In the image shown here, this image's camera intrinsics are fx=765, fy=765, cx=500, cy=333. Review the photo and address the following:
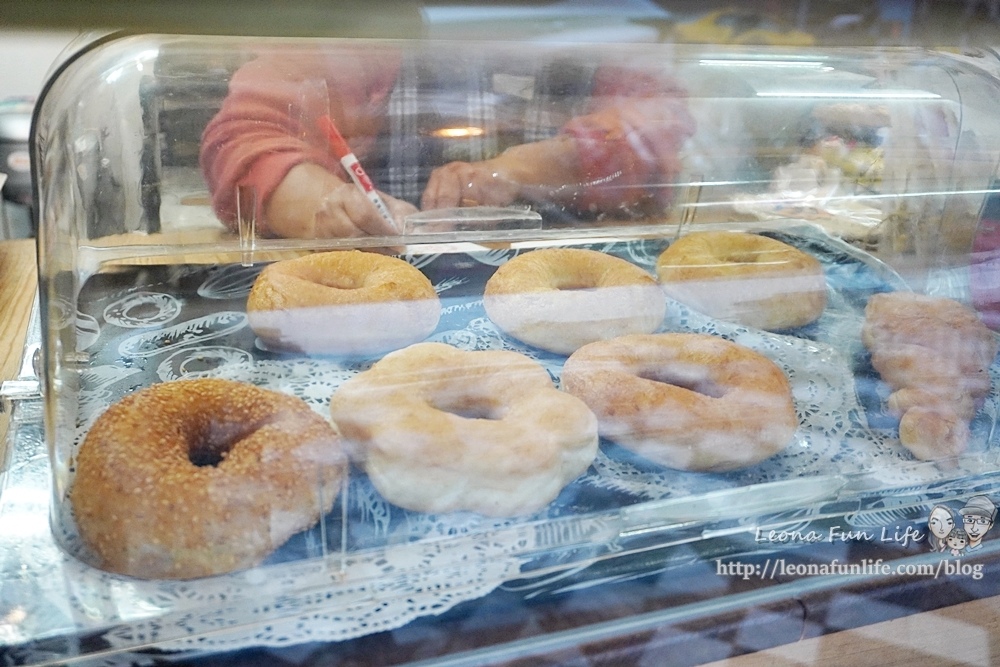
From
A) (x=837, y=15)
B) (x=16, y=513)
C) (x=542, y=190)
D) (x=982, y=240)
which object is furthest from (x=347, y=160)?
(x=982, y=240)

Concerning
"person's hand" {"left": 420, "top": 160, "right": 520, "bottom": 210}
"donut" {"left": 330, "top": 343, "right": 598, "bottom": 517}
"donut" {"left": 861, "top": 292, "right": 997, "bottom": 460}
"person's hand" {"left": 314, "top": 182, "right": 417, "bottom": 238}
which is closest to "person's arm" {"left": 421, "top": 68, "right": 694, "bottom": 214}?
"person's hand" {"left": 420, "top": 160, "right": 520, "bottom": 210}

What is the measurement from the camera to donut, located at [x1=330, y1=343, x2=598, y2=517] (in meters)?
0.96

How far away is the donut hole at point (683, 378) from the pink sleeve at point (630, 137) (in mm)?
520

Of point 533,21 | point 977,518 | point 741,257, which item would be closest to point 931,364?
point 977,518

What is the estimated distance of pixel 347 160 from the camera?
5.31 feet

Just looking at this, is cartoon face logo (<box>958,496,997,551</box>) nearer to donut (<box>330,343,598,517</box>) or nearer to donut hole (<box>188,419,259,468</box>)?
donut (<box>330,343,598,517</box>)

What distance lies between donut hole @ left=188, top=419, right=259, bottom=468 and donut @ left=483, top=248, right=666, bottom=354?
514 mm

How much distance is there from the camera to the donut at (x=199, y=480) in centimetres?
84

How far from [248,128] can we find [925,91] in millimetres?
1326

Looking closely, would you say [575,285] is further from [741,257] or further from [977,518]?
[977,518]

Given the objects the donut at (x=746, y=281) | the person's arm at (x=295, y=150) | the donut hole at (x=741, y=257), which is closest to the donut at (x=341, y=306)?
the person's arm at (x=295, y=150)

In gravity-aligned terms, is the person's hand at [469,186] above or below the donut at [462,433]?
above

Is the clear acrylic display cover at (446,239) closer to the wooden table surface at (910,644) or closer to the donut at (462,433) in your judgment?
the donut at (462,433)

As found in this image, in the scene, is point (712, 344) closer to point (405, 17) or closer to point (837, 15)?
point (837, 15)
